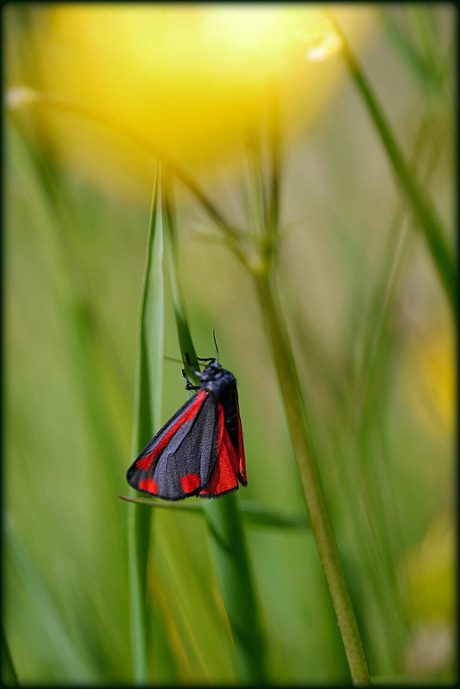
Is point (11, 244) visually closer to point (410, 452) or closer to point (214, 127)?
point (214, 127)

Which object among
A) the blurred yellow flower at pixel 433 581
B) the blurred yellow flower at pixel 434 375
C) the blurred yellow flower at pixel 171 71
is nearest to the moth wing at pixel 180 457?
the blurred yellow flower at pixel 171 71

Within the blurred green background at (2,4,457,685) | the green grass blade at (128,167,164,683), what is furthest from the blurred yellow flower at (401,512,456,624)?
the green grass blade at (128,167,164,683)

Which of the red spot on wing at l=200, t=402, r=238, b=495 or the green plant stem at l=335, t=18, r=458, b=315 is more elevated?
the green plant stem at l=335, t=18, r=458, b=315

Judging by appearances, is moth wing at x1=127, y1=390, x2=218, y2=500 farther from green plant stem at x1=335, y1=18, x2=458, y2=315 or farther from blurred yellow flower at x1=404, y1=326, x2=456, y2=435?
blurred yellow flower at x1=404, y1=326, x2=456, y2=435

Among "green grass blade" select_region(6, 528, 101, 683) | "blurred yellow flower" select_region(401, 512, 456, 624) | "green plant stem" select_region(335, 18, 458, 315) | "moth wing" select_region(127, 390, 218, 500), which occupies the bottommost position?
"blurred yellow flower" select_region(401, 512, 456, 624)

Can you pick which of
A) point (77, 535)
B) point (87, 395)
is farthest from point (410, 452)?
point (87, 395)
